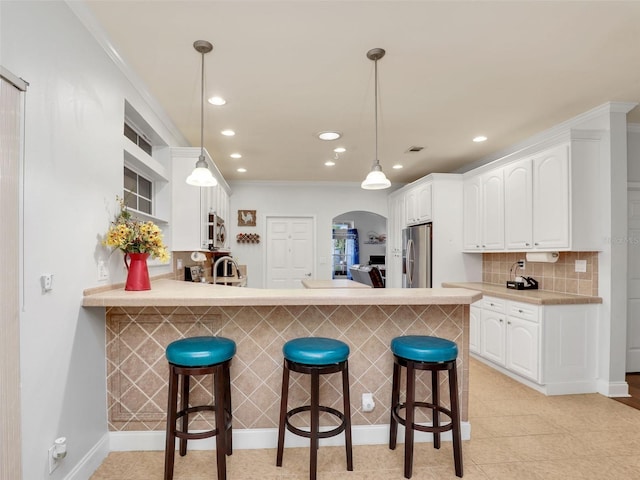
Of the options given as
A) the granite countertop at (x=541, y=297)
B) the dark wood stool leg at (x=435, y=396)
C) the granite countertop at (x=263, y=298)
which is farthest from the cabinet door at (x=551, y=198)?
the dark wood stool leg at (x=435, y=396)

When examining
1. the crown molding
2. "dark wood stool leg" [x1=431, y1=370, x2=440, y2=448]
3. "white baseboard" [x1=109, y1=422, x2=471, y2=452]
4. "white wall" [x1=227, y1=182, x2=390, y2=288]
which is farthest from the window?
"white wall" [x1=227, y1=182, x2=390, y2=288]

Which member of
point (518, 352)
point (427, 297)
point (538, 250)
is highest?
point (538, 250)

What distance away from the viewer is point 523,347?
353cm

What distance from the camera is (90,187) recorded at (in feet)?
6.89

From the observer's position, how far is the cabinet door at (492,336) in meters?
3.83

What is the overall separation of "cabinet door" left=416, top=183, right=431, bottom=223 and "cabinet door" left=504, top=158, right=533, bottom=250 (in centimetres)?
127

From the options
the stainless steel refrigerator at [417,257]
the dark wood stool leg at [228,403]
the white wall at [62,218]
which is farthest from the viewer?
the stainless steel refrigerator at [417,257]

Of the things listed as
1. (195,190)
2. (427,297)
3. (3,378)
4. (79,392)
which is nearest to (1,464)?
(3,378)

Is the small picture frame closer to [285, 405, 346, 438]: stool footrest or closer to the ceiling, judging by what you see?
the ceiling

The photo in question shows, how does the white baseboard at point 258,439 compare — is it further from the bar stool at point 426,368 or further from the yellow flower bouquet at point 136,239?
the yellow flower bouquet at point 136,239

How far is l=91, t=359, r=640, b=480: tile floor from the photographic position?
2.12 m

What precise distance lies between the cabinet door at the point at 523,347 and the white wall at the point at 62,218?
137 inches

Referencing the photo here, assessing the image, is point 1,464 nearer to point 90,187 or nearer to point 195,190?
point 90,187

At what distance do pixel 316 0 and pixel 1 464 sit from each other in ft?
→ 8.16
